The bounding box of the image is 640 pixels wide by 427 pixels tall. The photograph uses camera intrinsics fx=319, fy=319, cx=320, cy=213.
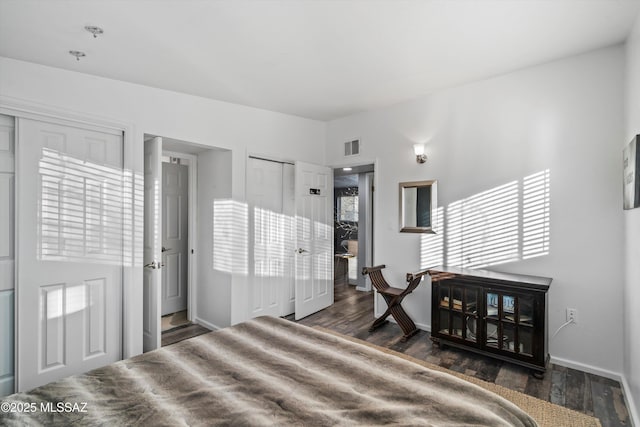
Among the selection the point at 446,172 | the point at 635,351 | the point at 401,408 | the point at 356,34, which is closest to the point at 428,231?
the point at 446,172

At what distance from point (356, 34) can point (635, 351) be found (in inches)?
111

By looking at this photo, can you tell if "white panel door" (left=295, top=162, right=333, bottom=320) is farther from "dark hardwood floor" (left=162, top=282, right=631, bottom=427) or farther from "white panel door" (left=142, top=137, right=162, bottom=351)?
"white panel door" (left=142, top=137, right=162, bottom=351)

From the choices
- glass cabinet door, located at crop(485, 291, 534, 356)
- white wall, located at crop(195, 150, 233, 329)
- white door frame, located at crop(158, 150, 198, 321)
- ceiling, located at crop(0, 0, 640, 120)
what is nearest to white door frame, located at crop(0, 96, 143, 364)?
ceiling, located at crop(0, 0, 640, 120)

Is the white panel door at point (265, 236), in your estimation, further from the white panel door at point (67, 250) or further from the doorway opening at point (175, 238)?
the white panel door at point (67, 250)

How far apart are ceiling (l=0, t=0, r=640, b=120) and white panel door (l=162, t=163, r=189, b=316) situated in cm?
146

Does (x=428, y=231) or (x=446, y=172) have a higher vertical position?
(x=446, y=172)

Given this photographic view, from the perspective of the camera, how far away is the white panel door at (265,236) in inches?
152

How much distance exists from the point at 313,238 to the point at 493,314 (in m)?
2.35

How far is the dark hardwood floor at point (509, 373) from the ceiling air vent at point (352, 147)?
2.20 metres

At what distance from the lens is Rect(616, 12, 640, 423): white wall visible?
1.97m

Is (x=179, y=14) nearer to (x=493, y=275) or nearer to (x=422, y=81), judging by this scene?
(x=422, y=81)

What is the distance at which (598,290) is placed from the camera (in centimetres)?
261

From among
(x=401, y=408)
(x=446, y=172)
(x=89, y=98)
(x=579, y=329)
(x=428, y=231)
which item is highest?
(x=89, y=98)

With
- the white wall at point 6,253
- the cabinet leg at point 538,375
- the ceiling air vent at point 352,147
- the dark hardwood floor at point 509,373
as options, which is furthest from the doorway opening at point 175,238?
the cabinet leg at point 538,375
